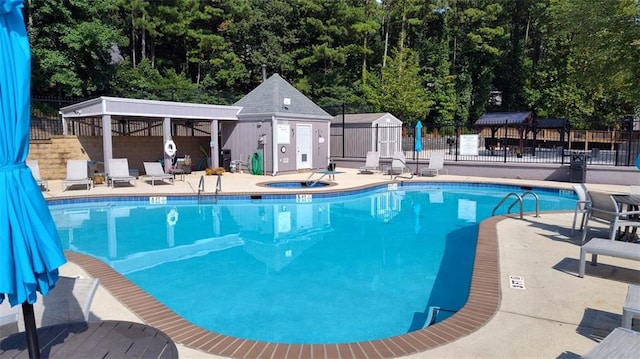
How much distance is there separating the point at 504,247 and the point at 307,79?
97.2ft

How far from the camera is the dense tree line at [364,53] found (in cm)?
2031

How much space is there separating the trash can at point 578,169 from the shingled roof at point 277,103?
34.5 ft

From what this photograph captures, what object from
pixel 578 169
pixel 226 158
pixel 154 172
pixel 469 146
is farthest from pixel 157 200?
pixel 578 169

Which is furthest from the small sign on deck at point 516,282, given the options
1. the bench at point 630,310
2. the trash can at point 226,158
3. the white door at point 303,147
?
the trash can at point 226,158

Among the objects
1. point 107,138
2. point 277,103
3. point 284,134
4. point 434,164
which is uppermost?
point 277,103

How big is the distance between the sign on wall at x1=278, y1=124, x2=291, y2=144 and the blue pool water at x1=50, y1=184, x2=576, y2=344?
5537mm

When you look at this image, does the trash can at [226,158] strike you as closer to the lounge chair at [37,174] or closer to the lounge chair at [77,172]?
the lounge chair at [77,172]

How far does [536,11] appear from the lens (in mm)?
39031

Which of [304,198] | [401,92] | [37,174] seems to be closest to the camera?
[37,174]

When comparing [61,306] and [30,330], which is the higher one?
[30,330]

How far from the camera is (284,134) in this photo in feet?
59.3

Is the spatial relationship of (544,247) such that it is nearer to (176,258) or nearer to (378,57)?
(176,258)

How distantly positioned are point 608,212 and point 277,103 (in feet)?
45.5

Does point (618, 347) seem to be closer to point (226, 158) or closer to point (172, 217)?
point (172, 217)
